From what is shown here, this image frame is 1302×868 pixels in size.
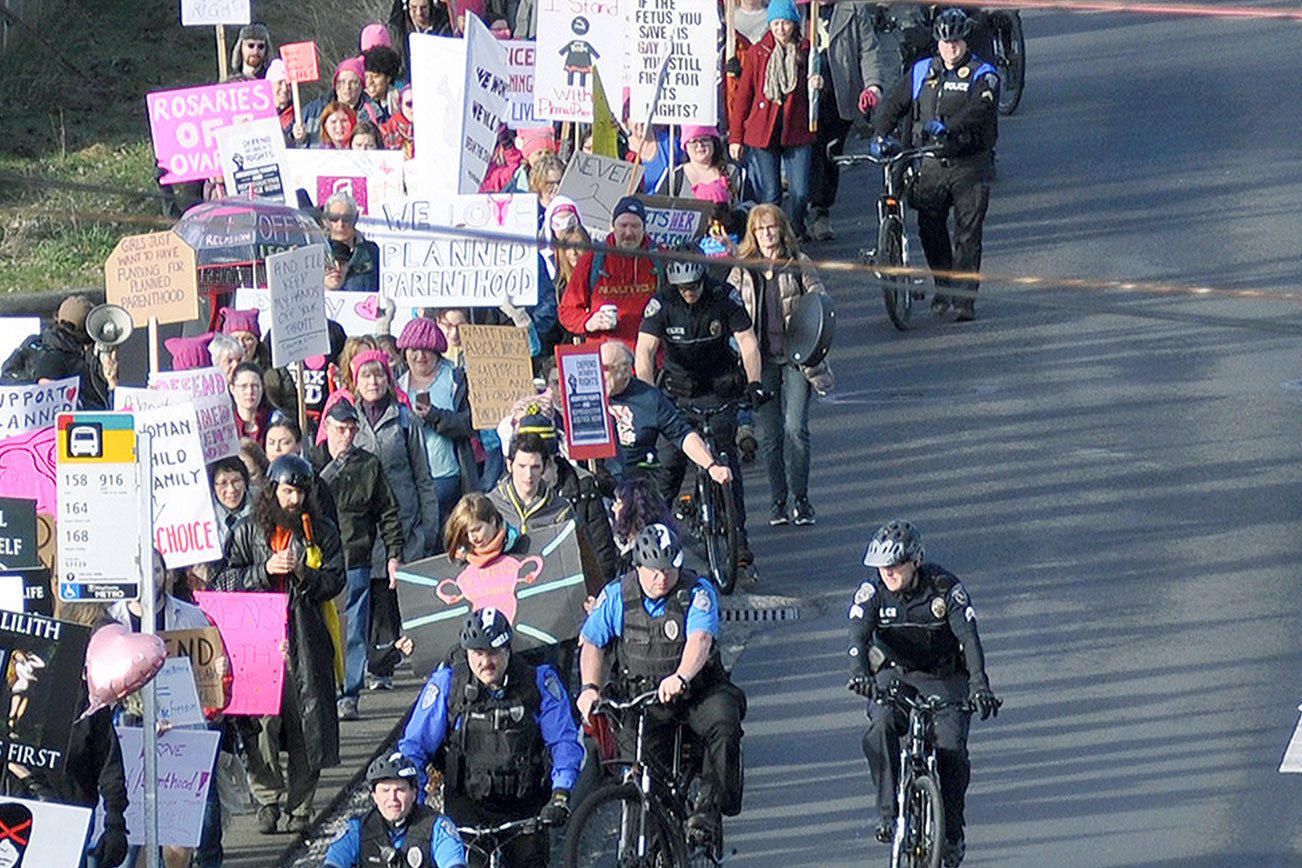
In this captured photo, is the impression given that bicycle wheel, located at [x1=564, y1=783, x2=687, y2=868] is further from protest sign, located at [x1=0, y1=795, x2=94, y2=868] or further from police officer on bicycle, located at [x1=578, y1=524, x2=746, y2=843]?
protest sign, located at [x1=0, y1=795, x2=94, y2=868]

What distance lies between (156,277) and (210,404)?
2.00 meters

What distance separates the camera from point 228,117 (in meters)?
16.4

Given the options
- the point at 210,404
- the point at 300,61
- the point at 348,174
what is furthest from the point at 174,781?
the point at 300,61

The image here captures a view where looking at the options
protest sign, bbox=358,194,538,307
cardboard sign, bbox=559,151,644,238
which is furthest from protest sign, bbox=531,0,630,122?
protest sign, bbox=358,194,538,307

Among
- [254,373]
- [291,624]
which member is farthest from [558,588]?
[254,373]

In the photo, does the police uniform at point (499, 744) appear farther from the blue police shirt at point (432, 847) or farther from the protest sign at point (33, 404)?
the protest sign at point (33, 404)

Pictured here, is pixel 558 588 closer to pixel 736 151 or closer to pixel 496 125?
pixel 496 125

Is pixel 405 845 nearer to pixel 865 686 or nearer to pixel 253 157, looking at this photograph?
pixel 865 686

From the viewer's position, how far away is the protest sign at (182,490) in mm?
11688

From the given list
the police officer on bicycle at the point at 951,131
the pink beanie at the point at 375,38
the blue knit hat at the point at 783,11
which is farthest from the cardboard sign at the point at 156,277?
the blue knit hat at the point at 783,11

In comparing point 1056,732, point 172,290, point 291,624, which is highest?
point 172,290

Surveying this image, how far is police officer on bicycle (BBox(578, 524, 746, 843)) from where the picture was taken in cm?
1105

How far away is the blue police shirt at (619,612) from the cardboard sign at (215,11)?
7.87 metres

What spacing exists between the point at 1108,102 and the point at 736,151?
6.99 m
